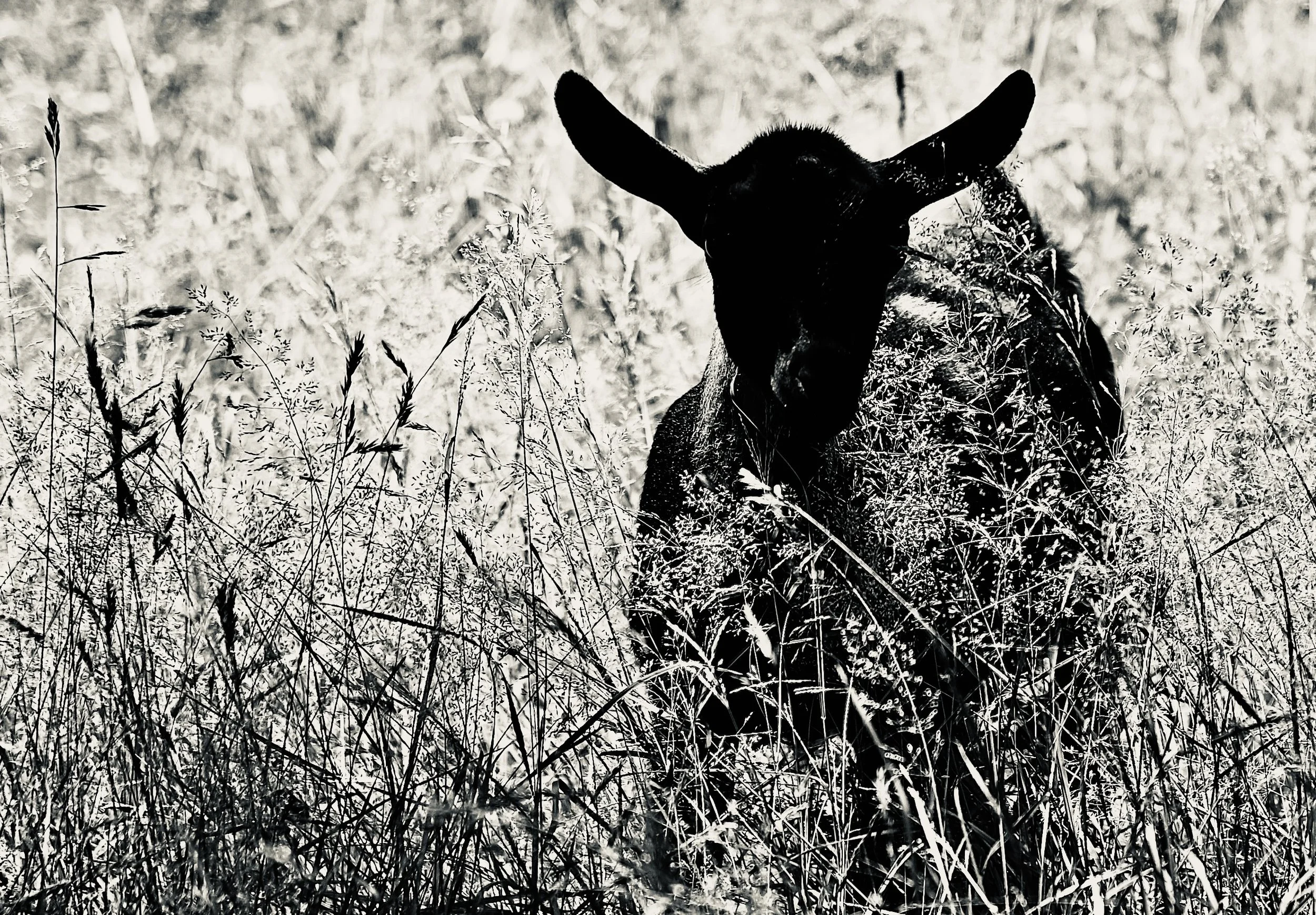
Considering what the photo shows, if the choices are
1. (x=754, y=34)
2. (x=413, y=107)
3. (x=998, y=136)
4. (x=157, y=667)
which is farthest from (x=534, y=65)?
(x=157, y=667)

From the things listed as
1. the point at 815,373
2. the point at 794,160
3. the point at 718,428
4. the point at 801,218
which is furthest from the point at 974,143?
the point at 815,373

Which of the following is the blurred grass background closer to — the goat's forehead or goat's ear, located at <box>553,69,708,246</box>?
goat's ear, located at <box>553,69,708,246</box>

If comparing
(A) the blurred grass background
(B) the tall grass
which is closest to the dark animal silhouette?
(B) the tall grass

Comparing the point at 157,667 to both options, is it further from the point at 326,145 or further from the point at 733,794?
the point at 326,145

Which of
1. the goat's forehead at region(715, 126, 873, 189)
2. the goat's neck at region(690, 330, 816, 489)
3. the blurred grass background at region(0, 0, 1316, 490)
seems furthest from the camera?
the blurred grass background at region(0, 0, 1316, 490)

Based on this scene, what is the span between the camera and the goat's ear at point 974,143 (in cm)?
378

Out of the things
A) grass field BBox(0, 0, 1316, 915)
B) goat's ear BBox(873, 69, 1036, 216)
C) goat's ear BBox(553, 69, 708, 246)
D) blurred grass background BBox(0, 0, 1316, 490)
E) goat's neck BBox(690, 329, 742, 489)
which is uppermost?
blurred grass background BBox(0, 0, 1316, 490)

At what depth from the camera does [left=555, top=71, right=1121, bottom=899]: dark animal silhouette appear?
10.1 ft

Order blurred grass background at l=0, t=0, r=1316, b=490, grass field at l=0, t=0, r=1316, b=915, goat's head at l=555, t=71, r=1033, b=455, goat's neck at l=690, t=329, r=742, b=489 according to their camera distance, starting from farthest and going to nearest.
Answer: blurred grass background at l=0, t=0, r=1316, b=490 → goat's neck at l=690, t=329, r=742, b=489 → goat's head at l=555, t=71, r=1033, b=455 → grass field at l=0, t=0, r=1316, b=915

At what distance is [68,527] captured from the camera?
8.78ft

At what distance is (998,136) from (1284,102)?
4689mm

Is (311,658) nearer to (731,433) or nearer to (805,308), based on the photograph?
(805,308)

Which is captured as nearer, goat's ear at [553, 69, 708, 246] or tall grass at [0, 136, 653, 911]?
tall grass at [0, 136, 653, 911]

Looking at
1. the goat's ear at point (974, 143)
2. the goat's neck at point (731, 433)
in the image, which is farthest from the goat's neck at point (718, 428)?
the goat's ear at point (974, 143)
